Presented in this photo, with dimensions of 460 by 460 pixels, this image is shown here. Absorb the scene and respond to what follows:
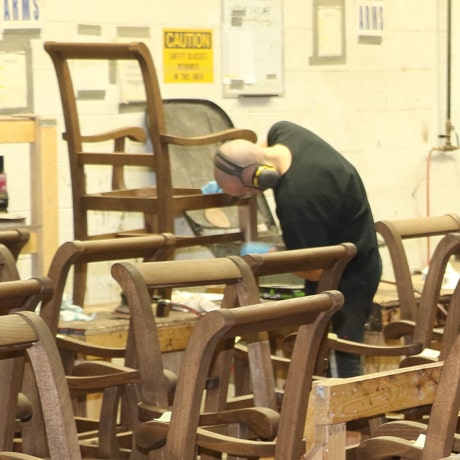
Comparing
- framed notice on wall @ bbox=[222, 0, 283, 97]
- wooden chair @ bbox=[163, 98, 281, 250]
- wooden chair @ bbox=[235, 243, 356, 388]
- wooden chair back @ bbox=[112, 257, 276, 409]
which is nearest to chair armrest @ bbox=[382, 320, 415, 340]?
wooden chair @ bbox=[235, 243, 356, 388]

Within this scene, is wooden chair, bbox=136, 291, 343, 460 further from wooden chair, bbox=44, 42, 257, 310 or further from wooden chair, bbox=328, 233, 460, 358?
wooden chair, bbox=44, 42, 257, 310

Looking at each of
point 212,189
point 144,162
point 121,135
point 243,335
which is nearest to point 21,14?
point 121,135

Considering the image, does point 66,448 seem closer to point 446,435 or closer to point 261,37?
point 446,435

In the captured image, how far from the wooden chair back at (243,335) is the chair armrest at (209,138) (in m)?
2.07

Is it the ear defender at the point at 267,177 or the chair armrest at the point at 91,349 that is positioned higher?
the ear defender at the point at 267,177

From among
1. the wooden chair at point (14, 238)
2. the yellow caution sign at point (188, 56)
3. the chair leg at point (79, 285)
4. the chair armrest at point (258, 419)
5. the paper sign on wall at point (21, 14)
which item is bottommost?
the chair leg at point (79, 285)

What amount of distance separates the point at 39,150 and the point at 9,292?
6.26ft

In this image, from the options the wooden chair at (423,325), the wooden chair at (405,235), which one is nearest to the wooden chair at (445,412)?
the wooden chair at (423,325)

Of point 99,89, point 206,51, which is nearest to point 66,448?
point 99,89

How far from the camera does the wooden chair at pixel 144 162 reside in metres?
4.20

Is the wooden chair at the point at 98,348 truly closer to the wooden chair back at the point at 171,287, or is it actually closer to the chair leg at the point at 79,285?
the wooden chair back at the point at 171,287

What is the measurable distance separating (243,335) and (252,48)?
3.86 meters

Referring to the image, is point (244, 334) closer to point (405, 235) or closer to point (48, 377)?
point (48, 377)

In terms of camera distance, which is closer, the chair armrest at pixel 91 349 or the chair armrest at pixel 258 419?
the chair armrest at pixel 258 419
